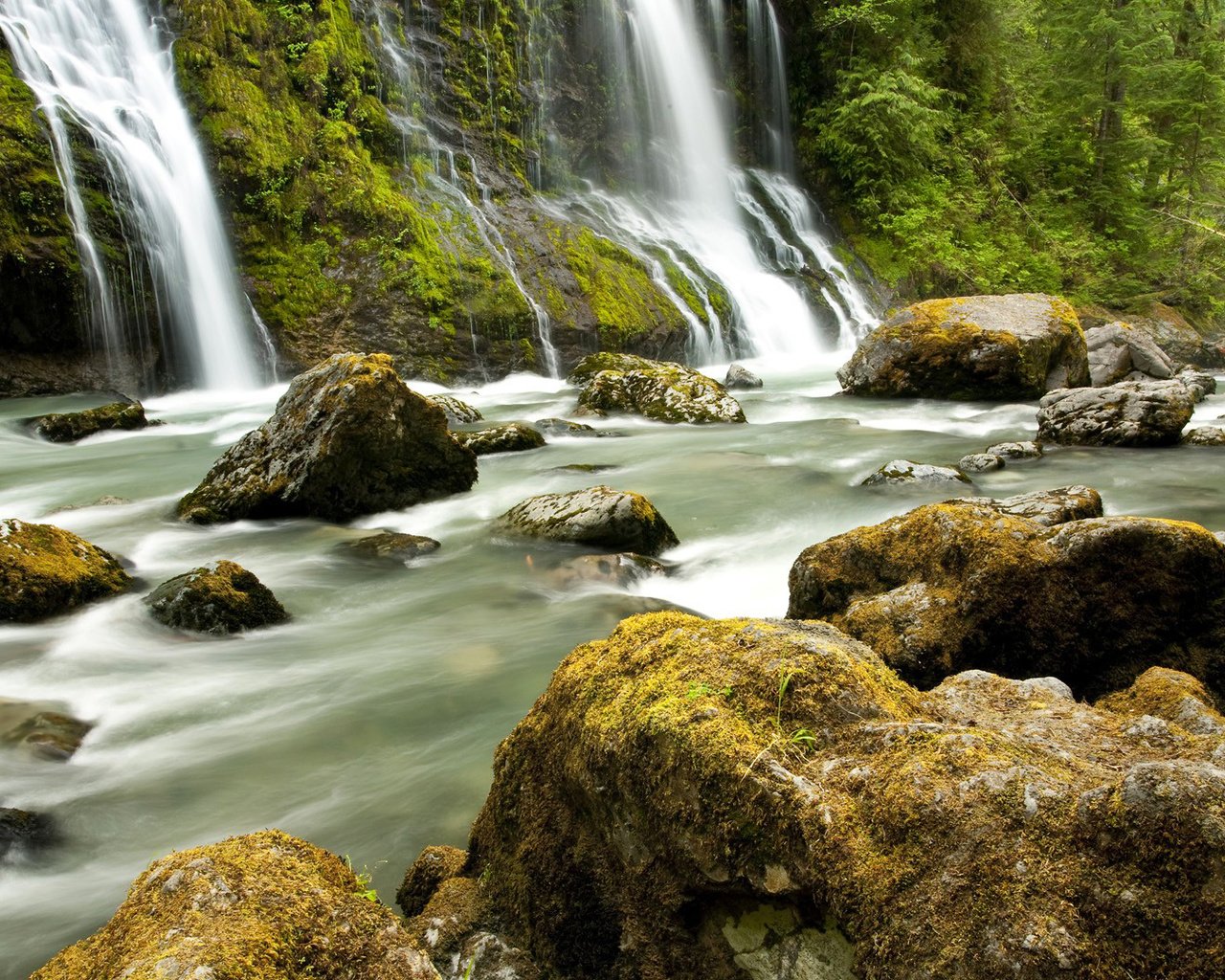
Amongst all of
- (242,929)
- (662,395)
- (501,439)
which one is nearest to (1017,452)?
(662,395)

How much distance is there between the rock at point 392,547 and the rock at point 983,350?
8632 mm

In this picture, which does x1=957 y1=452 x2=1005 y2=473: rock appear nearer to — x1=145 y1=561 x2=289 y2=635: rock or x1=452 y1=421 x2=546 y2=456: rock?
x1=452 y1=421 x2=546 y2=456: rock

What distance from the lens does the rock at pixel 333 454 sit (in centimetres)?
740

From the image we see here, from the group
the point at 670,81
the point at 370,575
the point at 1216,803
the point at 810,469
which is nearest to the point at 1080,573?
the point at 1216,803

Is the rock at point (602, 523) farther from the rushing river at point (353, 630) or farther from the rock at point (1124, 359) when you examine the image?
the rock at point (1124, 359)

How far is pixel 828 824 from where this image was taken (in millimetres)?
1706

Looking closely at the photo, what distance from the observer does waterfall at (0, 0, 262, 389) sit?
12.3m

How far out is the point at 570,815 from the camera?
2.22 meters

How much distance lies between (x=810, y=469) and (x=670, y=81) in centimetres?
1744

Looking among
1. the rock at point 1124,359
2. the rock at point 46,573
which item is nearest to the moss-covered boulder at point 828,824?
the rock at point 46,573

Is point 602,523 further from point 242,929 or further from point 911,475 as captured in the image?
point 242,929

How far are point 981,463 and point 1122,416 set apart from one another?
7.00ft

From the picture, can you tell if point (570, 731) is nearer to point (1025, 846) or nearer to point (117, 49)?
point (1025, 846)

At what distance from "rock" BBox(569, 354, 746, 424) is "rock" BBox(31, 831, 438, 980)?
10.5 m
